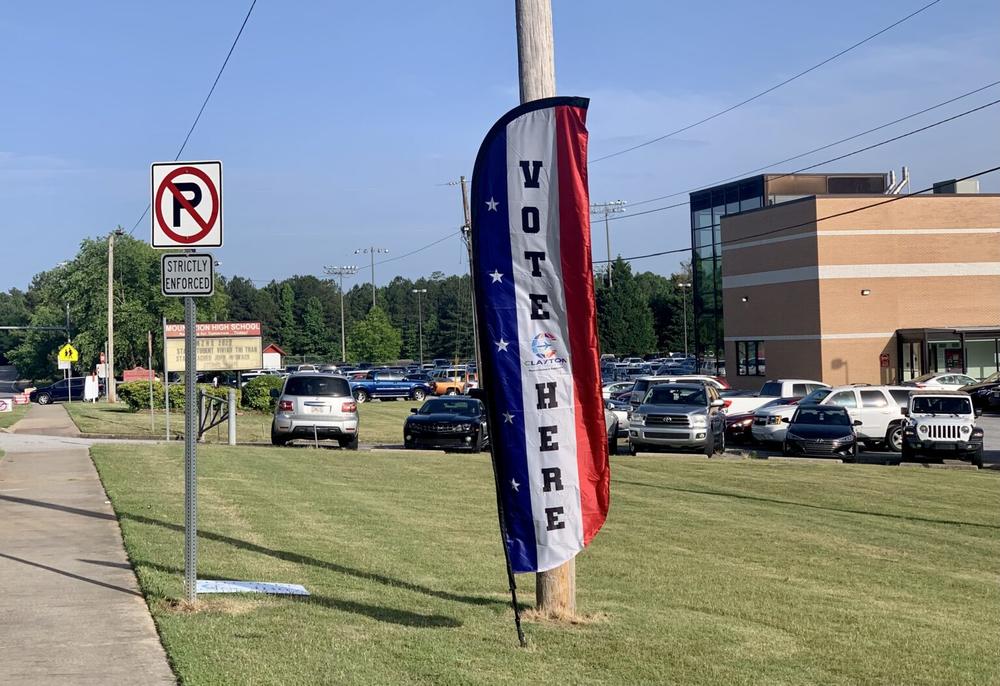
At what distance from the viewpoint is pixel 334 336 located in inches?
6344

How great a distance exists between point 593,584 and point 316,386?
17690 mm

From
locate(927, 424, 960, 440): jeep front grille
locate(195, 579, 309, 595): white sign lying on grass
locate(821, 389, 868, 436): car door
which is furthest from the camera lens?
locate(821, 389, 868, 436): car door

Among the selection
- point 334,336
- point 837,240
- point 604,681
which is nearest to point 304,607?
point 604,681

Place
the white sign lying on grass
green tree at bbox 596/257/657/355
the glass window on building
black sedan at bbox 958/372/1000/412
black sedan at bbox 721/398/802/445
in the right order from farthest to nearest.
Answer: green tree at bbox 596/257/657/355 → the glass window on building → black sedan at bbox 958/372/1000/412 → black sedan at bbox 721/398/802/445 → the white sign lying on grass

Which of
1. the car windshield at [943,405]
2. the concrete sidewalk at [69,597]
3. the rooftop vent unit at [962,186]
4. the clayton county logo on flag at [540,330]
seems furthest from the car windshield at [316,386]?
the rooftop vent unit at [962,186]

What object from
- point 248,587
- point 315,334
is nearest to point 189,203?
point 248,587

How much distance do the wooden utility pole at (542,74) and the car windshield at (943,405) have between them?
20.6 metres

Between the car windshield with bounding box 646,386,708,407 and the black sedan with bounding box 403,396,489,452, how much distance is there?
4437 millimetres

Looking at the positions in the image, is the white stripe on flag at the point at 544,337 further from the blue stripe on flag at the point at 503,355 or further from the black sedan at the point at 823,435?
the black sedan at the point at 823,435

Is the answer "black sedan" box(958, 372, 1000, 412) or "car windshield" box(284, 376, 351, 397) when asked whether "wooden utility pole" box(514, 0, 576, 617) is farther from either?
"black sedan" box(958, 372, 1000, 412)

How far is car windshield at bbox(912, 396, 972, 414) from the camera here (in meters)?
25.9

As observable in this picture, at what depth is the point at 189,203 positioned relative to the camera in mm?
8117

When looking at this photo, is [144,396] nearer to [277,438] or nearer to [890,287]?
[277,438]

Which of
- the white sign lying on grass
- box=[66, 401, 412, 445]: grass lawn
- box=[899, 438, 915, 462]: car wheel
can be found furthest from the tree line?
the white sign lying on grass
